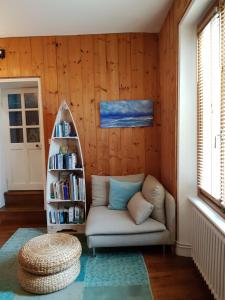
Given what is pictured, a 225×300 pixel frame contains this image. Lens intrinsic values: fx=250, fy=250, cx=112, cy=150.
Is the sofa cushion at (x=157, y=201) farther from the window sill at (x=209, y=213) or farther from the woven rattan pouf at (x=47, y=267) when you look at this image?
the woven rattan pouf at (x=47, y=267)

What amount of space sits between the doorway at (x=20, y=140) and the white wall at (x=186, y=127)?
7.66 feet

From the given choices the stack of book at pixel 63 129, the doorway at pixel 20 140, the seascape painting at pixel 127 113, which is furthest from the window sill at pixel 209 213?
the doorway at pixel 20 140

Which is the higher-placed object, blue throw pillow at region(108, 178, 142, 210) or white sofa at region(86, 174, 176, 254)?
blue throw pillow at region(108, 178, 142, 210)

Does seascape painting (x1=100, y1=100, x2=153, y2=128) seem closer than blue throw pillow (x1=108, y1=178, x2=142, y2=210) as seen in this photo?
No

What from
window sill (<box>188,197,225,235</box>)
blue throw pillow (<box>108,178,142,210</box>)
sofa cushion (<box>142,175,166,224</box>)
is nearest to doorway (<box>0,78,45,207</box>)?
blue throw pillow (<box>108,178,142,210</box>)

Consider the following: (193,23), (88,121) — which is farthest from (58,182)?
(193,23)

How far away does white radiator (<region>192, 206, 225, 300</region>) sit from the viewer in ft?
5.69

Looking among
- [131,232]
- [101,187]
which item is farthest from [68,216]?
[131,232]

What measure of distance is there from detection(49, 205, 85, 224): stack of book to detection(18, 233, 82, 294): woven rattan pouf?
103 cm

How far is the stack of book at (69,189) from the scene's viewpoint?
10.8 ft

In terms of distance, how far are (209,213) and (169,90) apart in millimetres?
1518

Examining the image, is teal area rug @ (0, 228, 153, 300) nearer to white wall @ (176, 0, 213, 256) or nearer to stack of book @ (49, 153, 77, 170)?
white wall @ (176, 0, 213, 256)

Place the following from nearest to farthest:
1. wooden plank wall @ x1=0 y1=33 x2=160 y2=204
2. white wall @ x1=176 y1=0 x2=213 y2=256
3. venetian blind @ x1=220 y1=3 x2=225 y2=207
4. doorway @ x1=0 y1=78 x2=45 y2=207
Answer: venetian blind @ x1=220 y1=3 x2=225 y2=207 → white wall @ x1=176 y1=0 x2=213 y2=256 → wooden plank wall @ x1=0 y1=33 x2=160 y2=204 → doorway @ x1=0 y1=78 x2=45 y2=207

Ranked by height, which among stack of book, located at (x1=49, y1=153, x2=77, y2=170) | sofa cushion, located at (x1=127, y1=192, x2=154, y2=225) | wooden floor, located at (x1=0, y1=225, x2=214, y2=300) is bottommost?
wooden floor, located at (x1=0, y1=225, x2=214, y2=300)
